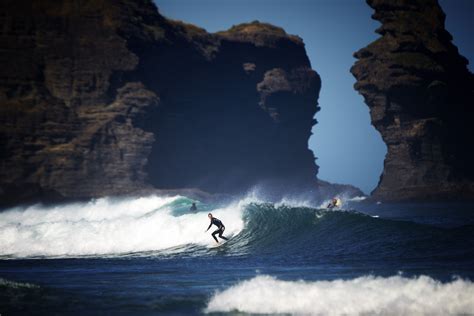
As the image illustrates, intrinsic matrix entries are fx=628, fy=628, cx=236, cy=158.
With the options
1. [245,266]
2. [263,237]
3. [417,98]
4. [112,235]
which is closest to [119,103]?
[417,98]

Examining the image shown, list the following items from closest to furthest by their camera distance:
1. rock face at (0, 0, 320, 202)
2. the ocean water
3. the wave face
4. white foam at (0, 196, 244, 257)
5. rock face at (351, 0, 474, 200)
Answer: the ocean water
the wave face
white foam at (0, 196, 244, 257)
rock face at (0, 0, 320, 202)
rock face at (351, 0, 474, 200)

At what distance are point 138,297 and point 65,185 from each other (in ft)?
221

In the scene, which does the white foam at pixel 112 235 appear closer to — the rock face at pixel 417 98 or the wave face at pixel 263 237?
the wave face at pixel 263 237

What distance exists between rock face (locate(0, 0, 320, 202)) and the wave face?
47.1 meters

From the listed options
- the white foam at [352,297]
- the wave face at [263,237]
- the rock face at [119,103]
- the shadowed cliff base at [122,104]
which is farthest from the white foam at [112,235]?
the rock face at [119,103]

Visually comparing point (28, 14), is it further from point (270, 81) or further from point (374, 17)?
point (374, 17)

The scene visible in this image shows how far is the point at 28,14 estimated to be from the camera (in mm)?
88875

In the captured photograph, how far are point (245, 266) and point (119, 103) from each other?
223ft

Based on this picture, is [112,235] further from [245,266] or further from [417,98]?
[417,98]

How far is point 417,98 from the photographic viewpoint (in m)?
94.2

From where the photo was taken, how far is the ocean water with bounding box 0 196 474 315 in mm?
13656

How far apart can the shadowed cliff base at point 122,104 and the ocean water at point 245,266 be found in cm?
4874

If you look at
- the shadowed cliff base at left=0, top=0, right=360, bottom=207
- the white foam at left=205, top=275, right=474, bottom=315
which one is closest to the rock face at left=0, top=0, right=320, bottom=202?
the shadowed cliff base at left=0, top=0, right=360, bottom=207

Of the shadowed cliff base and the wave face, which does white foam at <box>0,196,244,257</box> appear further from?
the shadowed cliff base
